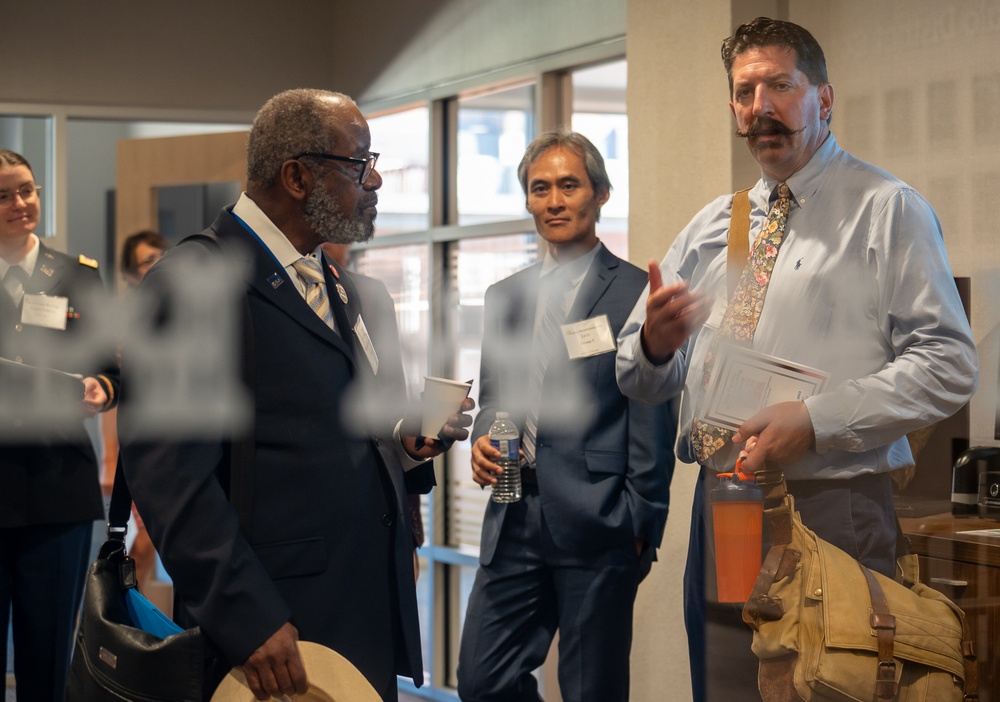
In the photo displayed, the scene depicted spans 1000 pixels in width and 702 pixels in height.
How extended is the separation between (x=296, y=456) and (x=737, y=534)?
0.80m

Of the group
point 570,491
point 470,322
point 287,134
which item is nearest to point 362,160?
point 287,134

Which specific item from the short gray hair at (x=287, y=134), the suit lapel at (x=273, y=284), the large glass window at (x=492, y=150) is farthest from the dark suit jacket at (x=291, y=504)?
the large glass window at (x=492, y=150)

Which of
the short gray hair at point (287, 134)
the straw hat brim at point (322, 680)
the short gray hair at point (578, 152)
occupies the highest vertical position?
the short gray hair at point (578, 152)

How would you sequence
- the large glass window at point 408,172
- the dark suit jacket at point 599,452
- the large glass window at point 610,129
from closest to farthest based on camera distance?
1. the dark suit jacket at point 599,452
2. the large glass window at point 610,129
3. the large glass window at point 408,172

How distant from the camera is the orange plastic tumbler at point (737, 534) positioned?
1.98 meters

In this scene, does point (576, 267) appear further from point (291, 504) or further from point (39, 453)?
point (39, 453)

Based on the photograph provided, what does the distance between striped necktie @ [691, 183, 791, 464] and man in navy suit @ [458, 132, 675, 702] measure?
0.64 metres

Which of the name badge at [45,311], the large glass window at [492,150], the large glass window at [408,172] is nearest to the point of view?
the name badge at [45,311]

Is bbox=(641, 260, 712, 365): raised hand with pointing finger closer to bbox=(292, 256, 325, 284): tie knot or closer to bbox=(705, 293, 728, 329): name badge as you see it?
bbox=(705, 293, 728, 329): name badge

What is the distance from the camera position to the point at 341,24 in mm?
5219

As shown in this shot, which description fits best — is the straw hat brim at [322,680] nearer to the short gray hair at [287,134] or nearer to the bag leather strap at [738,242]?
the short gray hair at [287,134]

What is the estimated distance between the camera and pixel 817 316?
1.96m

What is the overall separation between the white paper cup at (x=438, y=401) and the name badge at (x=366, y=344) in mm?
100

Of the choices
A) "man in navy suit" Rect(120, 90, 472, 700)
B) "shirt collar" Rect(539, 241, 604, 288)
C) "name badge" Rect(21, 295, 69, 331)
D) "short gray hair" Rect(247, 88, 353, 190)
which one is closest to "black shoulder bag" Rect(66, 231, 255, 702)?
"man in navy suit" Rect(120, 90, 472, 700)
